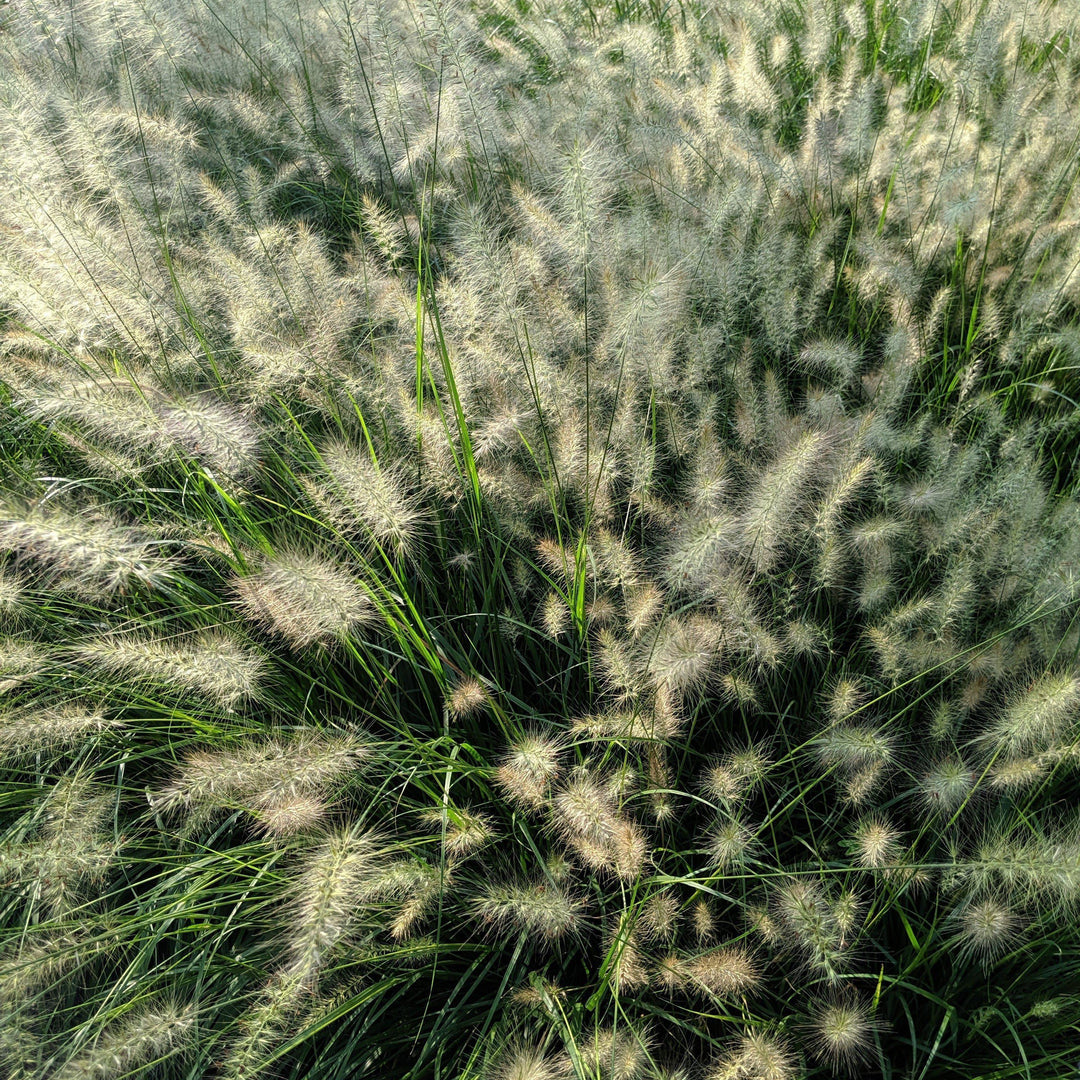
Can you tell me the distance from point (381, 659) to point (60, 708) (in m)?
0.77

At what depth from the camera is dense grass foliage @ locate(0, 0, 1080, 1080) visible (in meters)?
1.56

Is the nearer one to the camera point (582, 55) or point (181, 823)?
point (181, 823)

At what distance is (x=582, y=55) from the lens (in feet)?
11.0

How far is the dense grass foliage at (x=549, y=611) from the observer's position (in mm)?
1559

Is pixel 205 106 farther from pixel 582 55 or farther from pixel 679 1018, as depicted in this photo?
pixel 679 1018

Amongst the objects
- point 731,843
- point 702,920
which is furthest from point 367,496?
point 702,920

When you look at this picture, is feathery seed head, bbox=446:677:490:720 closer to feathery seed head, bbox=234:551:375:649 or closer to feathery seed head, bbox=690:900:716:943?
feathery seed head, bbox=234:551:375:649

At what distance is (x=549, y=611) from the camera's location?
1870mm

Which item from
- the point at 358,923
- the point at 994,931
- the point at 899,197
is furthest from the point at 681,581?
the point at 899,197

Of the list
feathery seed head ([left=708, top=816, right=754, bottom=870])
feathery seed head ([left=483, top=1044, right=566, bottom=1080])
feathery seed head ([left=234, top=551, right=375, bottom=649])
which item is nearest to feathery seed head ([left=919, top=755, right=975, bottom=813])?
feathery seed head ([left=708, top=816, right=754, bottom=870])

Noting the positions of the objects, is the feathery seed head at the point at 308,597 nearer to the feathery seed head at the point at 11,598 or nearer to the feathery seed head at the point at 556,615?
the feathery seed head at the point at 556,615

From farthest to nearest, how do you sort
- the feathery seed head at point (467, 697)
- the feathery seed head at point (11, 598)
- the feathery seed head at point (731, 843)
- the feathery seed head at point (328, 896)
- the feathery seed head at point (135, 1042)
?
the feathery seed head at point (11, 598)
the feathery seed head at point (467, 697)
the feathery seed head at point (731, 843)
the feathery seed head at point (135, 1042)
the feathery seed head at point (328, 896)

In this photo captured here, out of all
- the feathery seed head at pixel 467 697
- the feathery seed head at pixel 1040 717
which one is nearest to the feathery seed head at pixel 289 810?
the feathery seed head at pixel 467 697

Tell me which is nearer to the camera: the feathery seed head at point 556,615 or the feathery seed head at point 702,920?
the feathery seed head at point 702,920
